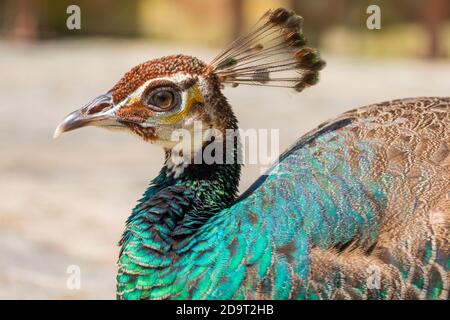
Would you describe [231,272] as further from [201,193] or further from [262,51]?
[262,51]

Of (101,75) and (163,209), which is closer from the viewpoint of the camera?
(163,209)

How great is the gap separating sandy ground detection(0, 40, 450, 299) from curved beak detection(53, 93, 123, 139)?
59cm

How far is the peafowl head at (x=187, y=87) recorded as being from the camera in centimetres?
273

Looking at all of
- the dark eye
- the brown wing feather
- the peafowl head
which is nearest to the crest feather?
the peafowl head

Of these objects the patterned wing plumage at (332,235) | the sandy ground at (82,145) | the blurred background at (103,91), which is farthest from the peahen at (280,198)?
the blurred background at (103,91)

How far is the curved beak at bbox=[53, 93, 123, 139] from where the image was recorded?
8.94 ft

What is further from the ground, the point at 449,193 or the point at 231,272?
the point at 449,193

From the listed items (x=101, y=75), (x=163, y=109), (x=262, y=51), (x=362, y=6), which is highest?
(x=362, y=6)

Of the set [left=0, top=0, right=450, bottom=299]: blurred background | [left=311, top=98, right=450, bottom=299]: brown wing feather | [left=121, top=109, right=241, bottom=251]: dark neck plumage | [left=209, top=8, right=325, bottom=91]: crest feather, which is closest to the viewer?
[left=311, top=98, right=450, bottom=299]: brown wing feather

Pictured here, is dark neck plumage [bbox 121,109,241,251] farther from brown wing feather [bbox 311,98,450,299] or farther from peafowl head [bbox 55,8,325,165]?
brown wing feather [bbox 311,98,450,299]

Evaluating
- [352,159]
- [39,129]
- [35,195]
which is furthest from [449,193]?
[39,129]

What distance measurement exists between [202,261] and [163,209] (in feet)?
0.67

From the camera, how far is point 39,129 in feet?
25.7

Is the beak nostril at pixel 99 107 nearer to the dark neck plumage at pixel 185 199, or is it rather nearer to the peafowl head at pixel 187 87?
the peafowl head at pixel 187 87
